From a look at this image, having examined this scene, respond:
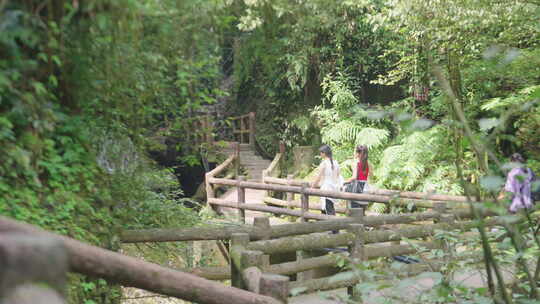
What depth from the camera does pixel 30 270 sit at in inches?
49.2

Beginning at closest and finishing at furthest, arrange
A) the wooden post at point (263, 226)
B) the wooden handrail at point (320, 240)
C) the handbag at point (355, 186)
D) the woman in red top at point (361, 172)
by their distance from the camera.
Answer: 1. the wooden handrail at point (320, 240)
2. the wooden post at point (263, 226)
3. the woman in red top at point (361, 172)
4. the handbag at point (355, 186)

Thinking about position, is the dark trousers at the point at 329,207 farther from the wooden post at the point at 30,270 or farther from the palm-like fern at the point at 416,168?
the wooden post at the point at 30,270

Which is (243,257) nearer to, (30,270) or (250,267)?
(250,267)

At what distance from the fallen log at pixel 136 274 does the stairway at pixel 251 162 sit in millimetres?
16178

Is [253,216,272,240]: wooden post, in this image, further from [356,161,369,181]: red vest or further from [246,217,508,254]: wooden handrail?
[356,161,369,181]: red vest

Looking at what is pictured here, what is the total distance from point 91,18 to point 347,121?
14246mm

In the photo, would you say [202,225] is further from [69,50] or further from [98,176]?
[69,50]

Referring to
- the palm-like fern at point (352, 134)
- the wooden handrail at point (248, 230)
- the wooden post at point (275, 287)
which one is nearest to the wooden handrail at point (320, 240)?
the wooden handrail at point (248, 230)

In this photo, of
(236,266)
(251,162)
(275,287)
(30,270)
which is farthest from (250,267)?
(251,162)

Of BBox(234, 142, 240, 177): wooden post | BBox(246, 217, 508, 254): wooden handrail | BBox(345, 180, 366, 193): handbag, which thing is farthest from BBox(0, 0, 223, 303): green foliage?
BBox(234, 142, 240, 177): wooden post

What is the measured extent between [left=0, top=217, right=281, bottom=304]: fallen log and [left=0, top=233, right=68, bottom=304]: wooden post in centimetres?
68

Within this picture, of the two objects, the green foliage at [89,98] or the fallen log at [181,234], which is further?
the fallen log at [181,234]

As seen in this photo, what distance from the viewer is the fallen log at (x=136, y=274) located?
7.38ft

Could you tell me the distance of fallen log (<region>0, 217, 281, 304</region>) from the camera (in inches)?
A: 88.5
